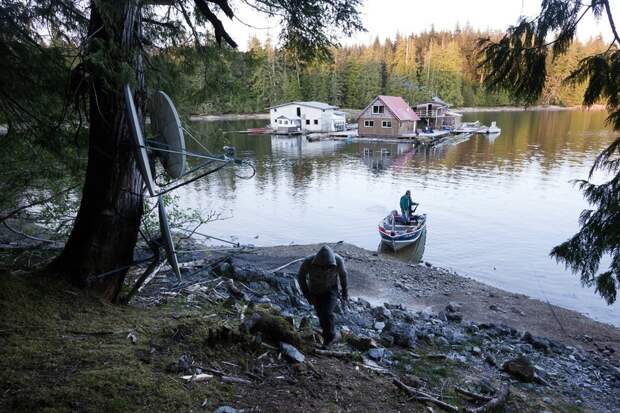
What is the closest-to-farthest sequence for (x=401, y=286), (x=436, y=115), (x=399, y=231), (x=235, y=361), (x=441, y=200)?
(x=235, y=361) < (x=401, y=286) < (x=399, y=231) < (x=441, y=200) < (x=436, y=115)

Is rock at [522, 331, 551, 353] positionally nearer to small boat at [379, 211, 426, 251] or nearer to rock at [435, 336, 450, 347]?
rock at [435, 336, 450, 347]

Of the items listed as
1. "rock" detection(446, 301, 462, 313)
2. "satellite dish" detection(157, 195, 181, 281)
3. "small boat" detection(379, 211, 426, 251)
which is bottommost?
"rock" detection(446, 301, 462, 313)

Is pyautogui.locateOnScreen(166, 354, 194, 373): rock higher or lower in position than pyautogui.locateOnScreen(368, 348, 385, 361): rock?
higher

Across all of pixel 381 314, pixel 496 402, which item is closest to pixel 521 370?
pixel 496 402

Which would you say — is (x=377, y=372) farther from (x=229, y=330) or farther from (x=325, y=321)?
(x=229, y=330)

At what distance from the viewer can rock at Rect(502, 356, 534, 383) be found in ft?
20.8

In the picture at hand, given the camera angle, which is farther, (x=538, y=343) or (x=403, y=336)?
(x=538, y=343)

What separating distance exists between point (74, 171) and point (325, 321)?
502cm

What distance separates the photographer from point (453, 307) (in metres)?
12.8

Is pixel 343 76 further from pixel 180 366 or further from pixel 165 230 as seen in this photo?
pixel 180 366

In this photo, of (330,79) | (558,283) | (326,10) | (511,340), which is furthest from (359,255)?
(330,79)

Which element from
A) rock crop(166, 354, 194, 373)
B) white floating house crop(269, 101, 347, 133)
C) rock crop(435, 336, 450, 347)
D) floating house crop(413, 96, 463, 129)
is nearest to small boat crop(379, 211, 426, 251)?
rock crop(435, 336, 450, 347)

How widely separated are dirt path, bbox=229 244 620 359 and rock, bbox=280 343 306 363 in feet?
25.9

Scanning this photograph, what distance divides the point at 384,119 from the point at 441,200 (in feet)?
114
